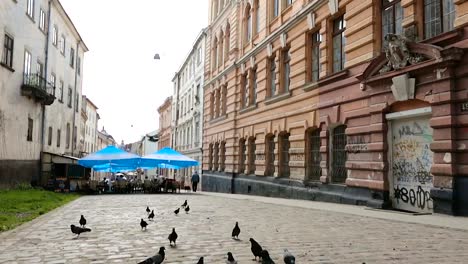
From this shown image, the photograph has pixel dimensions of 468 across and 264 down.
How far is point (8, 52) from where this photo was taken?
2206 cm

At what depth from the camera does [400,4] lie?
1360 cm

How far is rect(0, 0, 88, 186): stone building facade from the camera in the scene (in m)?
21.7

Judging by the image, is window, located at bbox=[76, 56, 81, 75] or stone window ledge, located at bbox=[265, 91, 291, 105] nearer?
stone window ledge, located at bbox=[265, 91, 291, 105]

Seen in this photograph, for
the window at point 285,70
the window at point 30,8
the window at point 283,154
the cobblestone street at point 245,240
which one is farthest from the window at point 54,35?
the cobblestone street at point 245,240

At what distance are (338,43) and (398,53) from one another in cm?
456

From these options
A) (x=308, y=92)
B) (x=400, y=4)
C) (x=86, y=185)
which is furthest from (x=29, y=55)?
(x=400, y=4)

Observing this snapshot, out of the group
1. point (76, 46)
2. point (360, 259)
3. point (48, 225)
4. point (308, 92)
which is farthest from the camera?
point (76, 46)

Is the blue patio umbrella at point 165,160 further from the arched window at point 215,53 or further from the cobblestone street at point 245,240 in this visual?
the cobblestone street at point 245,240

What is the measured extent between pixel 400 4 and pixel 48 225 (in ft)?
39.6

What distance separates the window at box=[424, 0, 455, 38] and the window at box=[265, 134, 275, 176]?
1176 cm

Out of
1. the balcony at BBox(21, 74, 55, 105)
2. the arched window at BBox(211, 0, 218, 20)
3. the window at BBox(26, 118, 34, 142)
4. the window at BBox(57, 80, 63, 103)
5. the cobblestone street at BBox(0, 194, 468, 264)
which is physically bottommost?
the cobblestone street at BBox(0, 194, 468, 264)

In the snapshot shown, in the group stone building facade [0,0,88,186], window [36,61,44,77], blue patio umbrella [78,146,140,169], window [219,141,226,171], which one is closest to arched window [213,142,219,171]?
window [219,141,226,171]

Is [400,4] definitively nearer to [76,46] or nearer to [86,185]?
[86,185]

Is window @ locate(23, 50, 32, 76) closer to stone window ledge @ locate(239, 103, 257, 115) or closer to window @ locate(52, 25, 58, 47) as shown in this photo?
Answer: window @ locate(52, 25, 58, 47)
